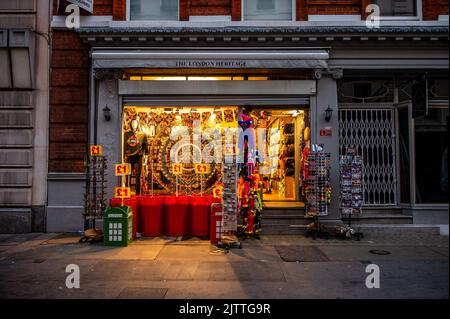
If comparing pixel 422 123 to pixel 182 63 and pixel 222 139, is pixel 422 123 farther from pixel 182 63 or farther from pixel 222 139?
pixel 182 63

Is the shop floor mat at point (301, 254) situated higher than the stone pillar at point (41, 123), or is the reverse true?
the stone pillar at point (41, 123)

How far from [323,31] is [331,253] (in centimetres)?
605

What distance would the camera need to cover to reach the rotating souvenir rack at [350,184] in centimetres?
1091

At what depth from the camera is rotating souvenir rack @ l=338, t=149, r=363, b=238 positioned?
10.9 meters

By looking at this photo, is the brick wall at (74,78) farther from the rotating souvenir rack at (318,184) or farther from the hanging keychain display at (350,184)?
the hanging keychain display at (350,184)

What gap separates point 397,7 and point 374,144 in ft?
13.6

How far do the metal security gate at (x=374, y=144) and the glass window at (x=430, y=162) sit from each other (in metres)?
0.67

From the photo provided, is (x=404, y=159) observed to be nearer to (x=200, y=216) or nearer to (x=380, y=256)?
(x=380, y=256)

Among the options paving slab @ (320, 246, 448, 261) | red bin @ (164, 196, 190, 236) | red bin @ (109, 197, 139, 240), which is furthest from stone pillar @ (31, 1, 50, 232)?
paving slab @ (320, 246, 448, 261)

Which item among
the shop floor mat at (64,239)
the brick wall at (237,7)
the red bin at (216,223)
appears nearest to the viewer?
the red bin at (216,223)

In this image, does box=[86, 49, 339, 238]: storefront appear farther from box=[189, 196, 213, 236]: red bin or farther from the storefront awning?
box=[189, 196, 213, 236]: red bin

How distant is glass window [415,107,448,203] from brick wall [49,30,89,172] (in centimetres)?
974

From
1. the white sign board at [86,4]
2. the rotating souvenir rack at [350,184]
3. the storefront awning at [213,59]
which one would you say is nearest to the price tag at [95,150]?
the storefront awning at [213,59]

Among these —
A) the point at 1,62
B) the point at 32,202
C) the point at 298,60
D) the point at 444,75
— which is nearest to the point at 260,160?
the point at 298,60
